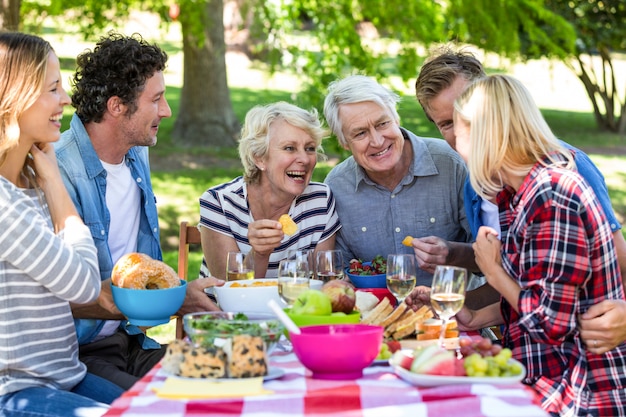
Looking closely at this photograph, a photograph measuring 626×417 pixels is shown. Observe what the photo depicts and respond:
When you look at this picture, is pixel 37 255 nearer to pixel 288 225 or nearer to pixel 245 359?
pixel 245 359

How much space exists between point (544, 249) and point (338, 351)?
0.80m

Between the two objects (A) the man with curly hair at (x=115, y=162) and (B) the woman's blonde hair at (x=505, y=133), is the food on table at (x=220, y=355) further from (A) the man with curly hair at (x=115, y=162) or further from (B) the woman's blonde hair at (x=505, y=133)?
(A) the man with curly hair at (x=115, y=162)

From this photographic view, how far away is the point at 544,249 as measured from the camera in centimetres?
284

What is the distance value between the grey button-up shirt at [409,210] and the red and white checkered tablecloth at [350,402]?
201 centimetres

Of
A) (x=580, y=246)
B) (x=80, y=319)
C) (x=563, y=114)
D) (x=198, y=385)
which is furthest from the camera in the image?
(x=563, y=114)

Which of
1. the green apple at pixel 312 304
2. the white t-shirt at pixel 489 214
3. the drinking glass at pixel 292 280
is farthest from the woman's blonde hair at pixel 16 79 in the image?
the white t-shirt at pixel 489 214

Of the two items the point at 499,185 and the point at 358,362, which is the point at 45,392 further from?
the point at 499,185

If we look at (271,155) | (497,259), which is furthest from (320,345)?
(271,155)

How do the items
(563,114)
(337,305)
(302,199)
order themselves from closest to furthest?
(337,305) < (302,199) < (563,114)

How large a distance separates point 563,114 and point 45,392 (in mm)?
21114

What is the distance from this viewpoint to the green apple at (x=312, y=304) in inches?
117

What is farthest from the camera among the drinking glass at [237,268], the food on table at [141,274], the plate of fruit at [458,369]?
the drinking glass at [237,268]

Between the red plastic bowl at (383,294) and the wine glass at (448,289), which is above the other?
the wine glass at (448,289)

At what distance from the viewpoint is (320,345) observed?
2568 mm
